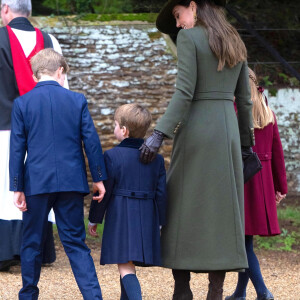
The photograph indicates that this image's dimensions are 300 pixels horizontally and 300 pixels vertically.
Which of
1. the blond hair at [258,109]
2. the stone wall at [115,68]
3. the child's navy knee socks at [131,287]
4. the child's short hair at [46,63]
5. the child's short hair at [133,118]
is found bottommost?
the stone wall at [115,68]

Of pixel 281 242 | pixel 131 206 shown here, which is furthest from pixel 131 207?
pixel 281 242

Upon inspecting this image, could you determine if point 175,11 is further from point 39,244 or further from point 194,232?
point 39,244

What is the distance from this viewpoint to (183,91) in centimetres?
414

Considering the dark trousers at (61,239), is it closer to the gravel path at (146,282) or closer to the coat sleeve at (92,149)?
the coat sleeve at (92,149)

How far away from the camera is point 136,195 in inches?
169

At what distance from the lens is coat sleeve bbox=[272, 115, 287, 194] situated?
16.9 ft

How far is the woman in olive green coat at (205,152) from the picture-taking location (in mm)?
4176

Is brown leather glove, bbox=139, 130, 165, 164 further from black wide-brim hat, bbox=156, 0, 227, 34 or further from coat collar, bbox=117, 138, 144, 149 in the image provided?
black wide-brim hat, bbox=156, 0, 227, 34

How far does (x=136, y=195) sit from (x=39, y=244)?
2.14 feet

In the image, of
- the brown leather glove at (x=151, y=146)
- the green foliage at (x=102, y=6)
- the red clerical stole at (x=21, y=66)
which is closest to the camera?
the brown leather glove at (x=151, y=146)

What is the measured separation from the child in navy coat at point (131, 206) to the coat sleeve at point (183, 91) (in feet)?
0.88

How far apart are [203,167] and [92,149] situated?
2.16 feet

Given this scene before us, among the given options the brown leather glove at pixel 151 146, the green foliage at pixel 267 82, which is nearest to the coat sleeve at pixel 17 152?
the brown leather glove at pixel 151 146

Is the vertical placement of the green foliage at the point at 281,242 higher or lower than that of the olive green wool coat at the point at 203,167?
lower
